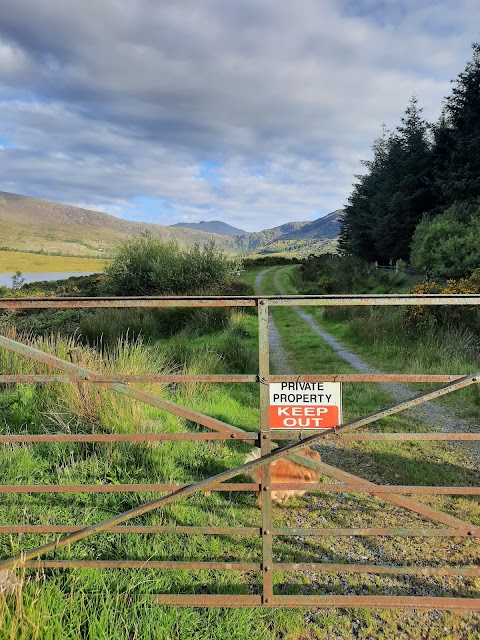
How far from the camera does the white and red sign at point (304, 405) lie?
2477 millimetres

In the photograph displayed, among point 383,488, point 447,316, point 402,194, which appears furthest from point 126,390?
point 402,194

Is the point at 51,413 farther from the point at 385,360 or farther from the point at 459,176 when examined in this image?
the point at 459,176

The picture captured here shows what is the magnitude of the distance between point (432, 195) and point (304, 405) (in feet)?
102

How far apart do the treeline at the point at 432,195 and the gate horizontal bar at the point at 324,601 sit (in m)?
16.4

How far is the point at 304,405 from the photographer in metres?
2.49

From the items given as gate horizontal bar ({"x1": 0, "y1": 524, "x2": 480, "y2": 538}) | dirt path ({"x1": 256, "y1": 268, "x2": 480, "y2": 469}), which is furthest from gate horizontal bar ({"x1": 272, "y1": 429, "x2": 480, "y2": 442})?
dirt path ({"x1": 256, "y1": 268, "x2": 480, "y2": 469})

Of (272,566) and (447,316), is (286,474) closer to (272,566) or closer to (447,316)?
(272,566)

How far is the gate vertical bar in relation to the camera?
2.39 meters

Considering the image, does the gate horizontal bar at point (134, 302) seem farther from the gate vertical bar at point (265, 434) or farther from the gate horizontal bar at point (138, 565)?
the gate horizontal bar at point (138, 565)

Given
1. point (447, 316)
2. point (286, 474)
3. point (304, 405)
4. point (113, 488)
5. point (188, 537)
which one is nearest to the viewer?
point (304, 405)

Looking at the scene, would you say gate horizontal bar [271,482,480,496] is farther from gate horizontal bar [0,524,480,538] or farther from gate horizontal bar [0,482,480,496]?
gate horizontal bar [0,524,480,538]

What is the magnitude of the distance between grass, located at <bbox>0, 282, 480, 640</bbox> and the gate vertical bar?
0.23 metres

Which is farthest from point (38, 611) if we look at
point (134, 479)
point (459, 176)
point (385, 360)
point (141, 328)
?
point (459, 176)

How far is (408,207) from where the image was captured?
98.0ft
